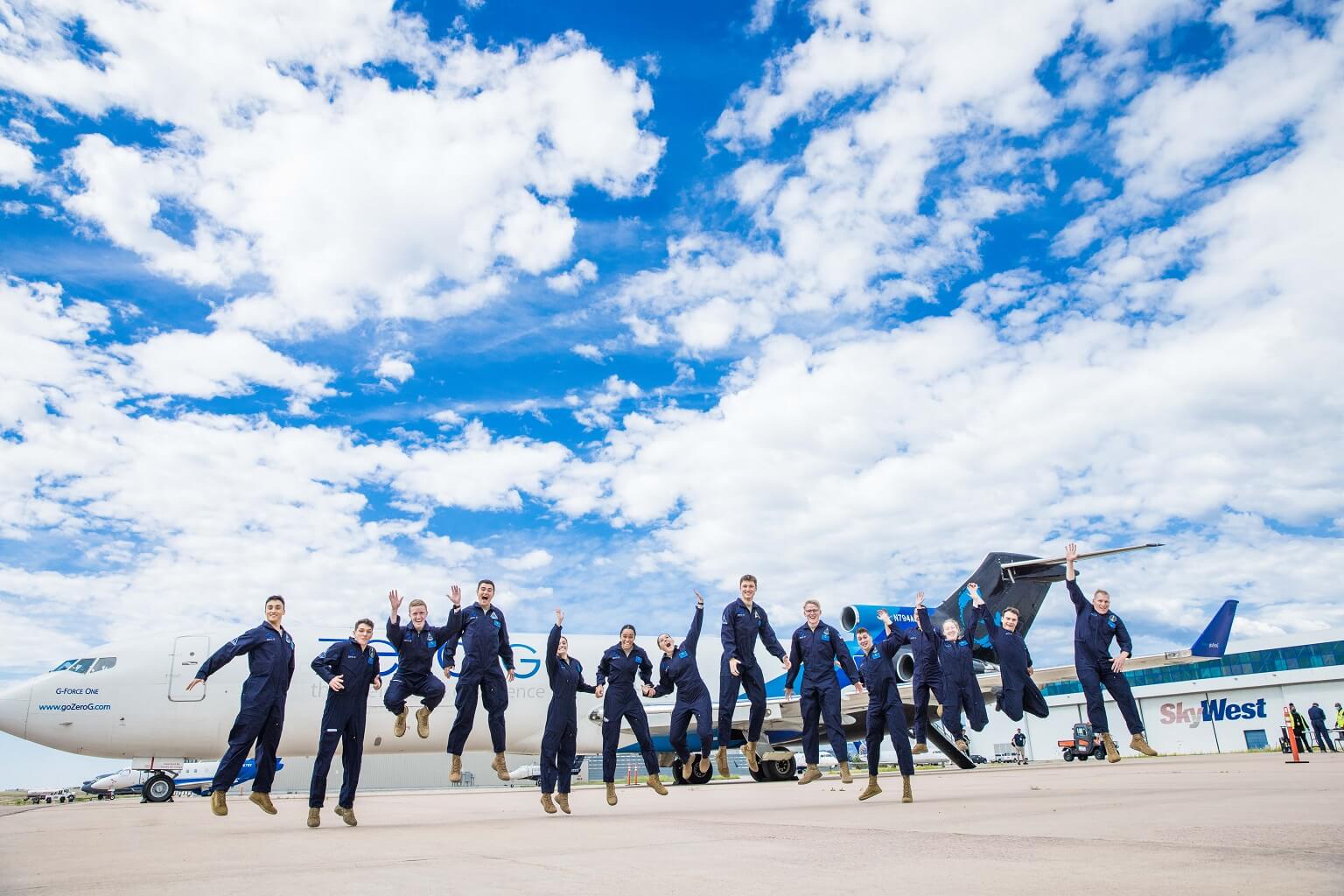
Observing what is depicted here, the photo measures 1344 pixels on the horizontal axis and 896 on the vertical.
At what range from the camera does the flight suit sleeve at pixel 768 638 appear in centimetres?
1233

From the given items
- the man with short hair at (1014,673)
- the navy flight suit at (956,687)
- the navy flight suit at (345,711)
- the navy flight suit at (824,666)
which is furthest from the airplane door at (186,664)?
the man with short hair at (1014,673)

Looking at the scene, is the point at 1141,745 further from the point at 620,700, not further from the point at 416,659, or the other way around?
the point at 416,659

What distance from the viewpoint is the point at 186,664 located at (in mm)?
20453

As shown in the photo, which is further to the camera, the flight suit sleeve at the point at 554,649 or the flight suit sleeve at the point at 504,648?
the flight suit sleeve at the point at 504,648

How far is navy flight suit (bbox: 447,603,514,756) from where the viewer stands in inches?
472

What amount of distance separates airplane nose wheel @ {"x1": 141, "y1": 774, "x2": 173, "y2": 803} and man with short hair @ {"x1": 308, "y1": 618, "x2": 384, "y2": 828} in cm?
1567

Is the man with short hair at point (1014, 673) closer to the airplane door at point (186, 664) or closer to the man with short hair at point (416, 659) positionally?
the man with short hair at point (416, 659)

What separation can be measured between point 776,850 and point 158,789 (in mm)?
22270

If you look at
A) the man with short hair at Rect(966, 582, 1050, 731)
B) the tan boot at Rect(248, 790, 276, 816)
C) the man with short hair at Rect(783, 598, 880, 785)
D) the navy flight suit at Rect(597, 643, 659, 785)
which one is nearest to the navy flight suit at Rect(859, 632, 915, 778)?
the man with short hair at Rect(783, 598, 880, 785)

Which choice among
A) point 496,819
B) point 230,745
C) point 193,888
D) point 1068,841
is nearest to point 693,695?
A: point 496,819

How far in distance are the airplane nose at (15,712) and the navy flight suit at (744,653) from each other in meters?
16.6

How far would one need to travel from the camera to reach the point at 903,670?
75.6ft

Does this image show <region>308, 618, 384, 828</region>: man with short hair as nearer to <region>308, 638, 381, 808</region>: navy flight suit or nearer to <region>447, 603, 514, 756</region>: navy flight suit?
<region>308, 638, 381, 808</region>: navy flight suit

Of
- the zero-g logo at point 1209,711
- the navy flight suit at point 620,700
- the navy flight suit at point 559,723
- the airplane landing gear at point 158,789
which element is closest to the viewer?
the navy flight suit at point 559,723
